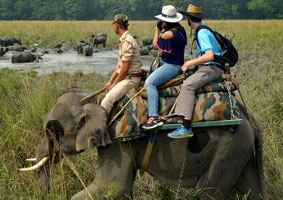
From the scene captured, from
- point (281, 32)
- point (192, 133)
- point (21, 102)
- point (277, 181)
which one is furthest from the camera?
point (281, 32)

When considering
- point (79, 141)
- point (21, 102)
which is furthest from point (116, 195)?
point (21, 102)

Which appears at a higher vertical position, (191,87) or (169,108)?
(191,87)

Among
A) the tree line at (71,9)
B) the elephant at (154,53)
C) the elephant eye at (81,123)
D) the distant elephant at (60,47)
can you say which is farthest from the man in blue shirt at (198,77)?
the tree line at (71,9)

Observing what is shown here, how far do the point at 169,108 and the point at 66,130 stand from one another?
1096 mm

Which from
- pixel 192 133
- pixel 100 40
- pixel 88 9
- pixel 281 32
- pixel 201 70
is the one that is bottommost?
pixel 88 9

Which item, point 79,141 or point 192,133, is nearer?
point 192,133

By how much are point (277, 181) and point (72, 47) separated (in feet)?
56.0

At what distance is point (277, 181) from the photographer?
4.00m

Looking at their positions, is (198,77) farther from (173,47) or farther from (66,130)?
(66,130)

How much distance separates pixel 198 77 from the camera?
328cm

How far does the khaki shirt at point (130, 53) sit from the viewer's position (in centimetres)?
357

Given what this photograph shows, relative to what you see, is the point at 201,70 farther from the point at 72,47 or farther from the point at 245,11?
the point at 245,11

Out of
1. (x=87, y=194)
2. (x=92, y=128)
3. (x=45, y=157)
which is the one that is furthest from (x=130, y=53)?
(x=87, y=194)

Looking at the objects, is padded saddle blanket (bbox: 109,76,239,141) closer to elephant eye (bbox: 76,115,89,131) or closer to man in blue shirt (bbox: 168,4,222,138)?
man in blue shirt (bbox: 168,4,222,138)
